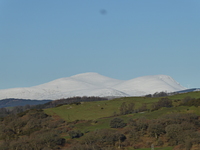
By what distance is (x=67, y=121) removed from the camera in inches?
5605

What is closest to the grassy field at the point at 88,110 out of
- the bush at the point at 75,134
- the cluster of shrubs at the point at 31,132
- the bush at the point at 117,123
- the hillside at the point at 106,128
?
the hillside at the point at 106,128

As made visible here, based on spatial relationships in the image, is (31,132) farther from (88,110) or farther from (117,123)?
(88,110)

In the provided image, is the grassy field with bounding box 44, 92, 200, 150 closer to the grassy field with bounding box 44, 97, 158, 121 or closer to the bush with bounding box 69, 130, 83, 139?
the grassy field with bounding box 44, 97, 158, 121

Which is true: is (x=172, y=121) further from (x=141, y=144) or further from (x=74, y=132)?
(x=74, y=132)

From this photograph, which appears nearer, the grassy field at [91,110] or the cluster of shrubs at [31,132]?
the cluster of shrubs at [31,132]

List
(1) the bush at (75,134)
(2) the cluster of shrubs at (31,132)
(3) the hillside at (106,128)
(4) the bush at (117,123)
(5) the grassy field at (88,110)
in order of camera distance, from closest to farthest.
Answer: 1. (2) the cluster of shrubs at (31,132)
2. (3) the hillside at (106,128)
3. (1) the bush at (75,134)
4. (4) the bush at (117,123)
5. (5) the grassy field at (88,110)

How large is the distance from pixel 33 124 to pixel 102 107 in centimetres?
3379

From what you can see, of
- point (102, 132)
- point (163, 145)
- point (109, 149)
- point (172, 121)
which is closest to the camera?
point (109, 149)

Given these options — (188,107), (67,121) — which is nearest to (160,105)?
(188,107)

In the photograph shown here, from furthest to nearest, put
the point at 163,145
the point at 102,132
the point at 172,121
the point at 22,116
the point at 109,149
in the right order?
the point at 22,116 → the point at 172,121 → the point at 102,132 → the point at 163,145 → the point at 109,149

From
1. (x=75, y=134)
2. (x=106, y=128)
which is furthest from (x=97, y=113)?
(x=75, y=134)

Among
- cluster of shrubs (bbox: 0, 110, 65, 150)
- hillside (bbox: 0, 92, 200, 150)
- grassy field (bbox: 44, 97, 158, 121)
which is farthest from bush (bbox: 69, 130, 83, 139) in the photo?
grassy field (bbox: 44, 97, 158, 121)

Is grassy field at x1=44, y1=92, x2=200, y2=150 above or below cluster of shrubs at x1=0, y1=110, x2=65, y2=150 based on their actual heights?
above

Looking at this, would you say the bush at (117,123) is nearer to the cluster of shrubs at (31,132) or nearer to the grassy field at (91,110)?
the grassy field at (91,110)
